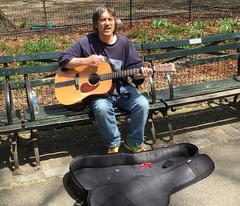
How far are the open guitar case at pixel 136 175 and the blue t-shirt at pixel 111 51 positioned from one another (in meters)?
0.94

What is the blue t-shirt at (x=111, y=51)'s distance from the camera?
4453 millimetres

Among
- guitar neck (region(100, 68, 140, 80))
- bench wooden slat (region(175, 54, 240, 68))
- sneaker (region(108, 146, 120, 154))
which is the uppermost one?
guitar neck (region(100, 68, 140, 80))

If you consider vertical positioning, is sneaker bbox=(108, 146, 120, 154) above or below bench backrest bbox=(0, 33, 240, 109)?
below

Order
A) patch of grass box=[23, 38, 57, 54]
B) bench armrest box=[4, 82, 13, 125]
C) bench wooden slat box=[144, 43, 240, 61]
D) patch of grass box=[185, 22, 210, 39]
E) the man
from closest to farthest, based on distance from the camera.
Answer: bench armrest box=[4, 82, 13, 125] < the man < bench wooden slat box=[144, 43, 240, 61] < patch of grass box=[23, 38, 57, 54] < patch of grass box=[185, 22, 210, 39]

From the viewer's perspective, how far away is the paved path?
12.5 ft

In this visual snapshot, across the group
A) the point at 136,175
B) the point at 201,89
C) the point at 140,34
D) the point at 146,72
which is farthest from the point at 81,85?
the point at 140,34

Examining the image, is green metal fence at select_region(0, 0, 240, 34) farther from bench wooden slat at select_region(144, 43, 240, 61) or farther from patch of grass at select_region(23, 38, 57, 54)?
bench wooden slat at select_region(144, 43, 240, 61)

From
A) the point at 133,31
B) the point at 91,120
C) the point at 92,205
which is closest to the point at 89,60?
the point at 91,120

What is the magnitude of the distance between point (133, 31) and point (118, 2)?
13.3 ft

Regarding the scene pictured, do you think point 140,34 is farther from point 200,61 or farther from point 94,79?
point 94,79

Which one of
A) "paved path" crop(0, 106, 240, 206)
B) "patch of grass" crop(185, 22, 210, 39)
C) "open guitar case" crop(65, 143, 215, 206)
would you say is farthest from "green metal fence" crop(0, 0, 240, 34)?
"open guitar case" crop(65, 143, 215, 206)

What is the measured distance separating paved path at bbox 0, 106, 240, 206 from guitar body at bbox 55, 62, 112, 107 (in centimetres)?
63

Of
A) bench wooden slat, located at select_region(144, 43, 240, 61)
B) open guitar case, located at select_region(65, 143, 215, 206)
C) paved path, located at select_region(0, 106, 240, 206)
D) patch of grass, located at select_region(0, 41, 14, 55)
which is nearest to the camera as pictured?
open guitar case, located at select_region(65, 143, 215, 206)

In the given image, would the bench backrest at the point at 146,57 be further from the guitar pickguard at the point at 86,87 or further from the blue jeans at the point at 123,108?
the blue jeans at the point at 123,108
